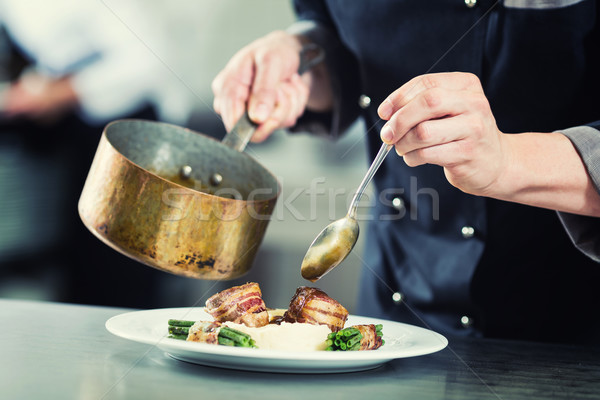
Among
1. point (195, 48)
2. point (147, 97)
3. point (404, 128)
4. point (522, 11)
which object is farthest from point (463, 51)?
point (195, 48)

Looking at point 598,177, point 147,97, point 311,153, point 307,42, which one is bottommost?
point 311,153

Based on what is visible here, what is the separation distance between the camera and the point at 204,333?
67 cm

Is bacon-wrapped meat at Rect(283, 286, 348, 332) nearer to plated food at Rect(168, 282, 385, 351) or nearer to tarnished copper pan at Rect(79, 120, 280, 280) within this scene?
plated food at Rect(168, 282, 385, 351)

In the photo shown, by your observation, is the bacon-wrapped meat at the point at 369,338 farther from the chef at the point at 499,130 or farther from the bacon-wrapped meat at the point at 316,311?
the chef at the point at 499,130

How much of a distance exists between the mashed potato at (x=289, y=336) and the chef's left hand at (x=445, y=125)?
245 mm

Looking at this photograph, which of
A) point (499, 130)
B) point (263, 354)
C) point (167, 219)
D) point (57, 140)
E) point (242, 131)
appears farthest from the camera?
point (57, 140)

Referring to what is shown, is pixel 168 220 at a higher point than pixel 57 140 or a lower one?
higher

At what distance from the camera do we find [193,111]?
10.8 feet

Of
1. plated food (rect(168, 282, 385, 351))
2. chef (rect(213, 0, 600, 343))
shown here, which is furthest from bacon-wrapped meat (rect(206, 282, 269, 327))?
chef (rect(213, 0, 600, 343))

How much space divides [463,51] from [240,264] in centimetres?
60

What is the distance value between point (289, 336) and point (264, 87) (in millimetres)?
620

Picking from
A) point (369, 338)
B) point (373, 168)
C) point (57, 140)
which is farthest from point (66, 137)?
point (369, 338)

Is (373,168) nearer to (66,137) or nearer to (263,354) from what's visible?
(263,354)

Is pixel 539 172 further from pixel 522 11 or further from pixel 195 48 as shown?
pixel 195 48
